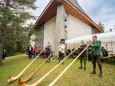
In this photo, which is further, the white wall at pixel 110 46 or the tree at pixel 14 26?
the tree at pixel 14 26

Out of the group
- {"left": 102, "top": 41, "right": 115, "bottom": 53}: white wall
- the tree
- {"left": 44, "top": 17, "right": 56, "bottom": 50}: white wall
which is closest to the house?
{"left": 44, "top": 17, "right": 56, "bottom": 50}: white wall

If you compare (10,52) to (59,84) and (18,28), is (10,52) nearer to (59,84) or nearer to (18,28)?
(18,28)

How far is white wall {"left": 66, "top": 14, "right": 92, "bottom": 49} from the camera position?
18.3m

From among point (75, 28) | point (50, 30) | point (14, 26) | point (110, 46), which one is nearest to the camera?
point (110, 46)

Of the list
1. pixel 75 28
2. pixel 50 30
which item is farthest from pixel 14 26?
pixel 75 28

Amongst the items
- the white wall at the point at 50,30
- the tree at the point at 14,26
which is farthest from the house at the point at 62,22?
the tree at the point at 14,26

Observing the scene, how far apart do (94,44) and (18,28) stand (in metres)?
9.61

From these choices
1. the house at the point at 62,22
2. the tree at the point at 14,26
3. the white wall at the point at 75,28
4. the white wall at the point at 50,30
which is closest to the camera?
the tree at the point at 14,26

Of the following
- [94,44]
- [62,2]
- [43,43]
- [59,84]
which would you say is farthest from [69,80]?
[43,43]

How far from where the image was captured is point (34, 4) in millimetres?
16938

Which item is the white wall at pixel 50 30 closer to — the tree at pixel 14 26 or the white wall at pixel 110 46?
the tree at pixel 14 26

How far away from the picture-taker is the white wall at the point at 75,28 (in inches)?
722

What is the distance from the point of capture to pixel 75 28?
19125mm

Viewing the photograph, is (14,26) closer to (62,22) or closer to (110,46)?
(62,22)
